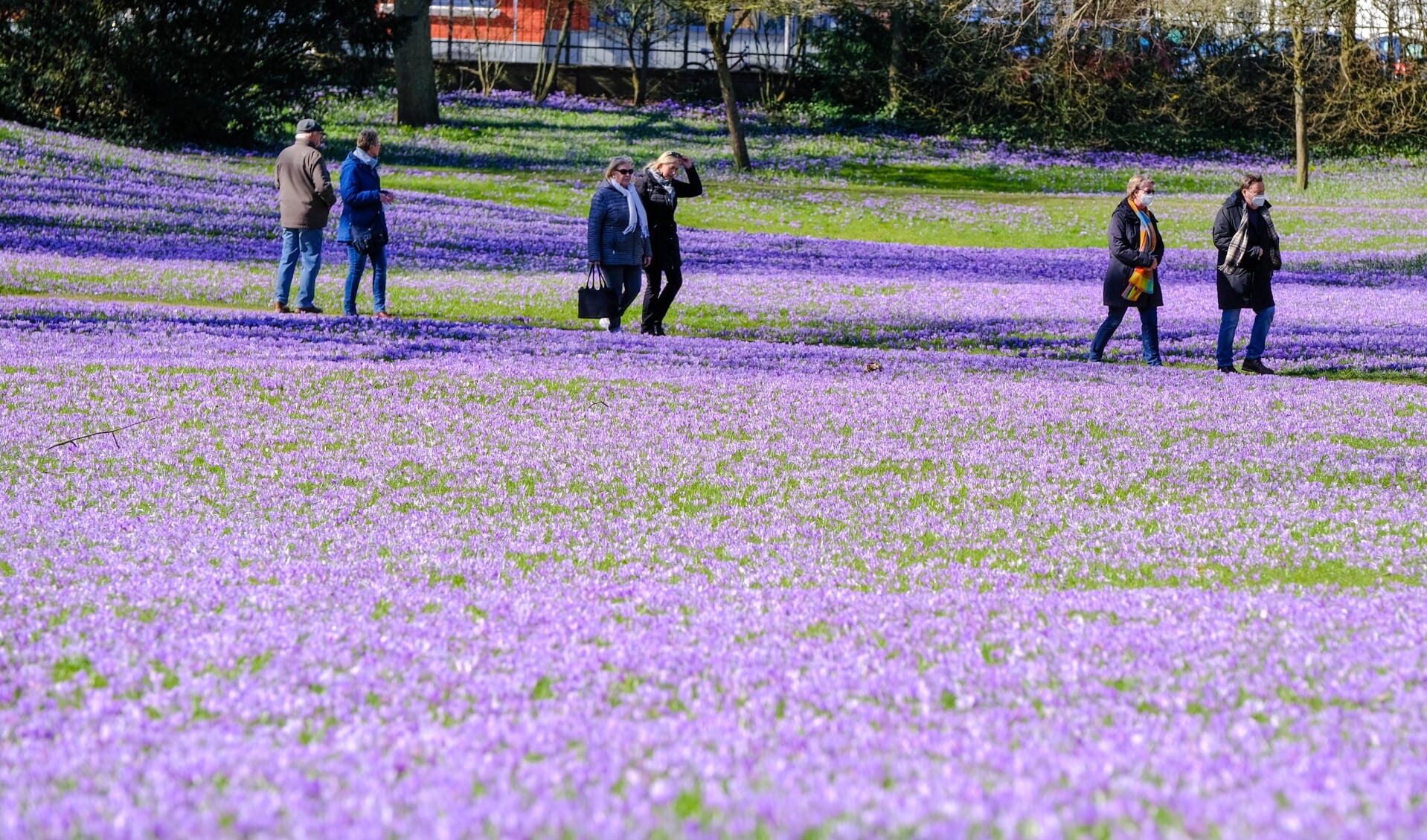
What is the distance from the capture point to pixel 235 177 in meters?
34.7

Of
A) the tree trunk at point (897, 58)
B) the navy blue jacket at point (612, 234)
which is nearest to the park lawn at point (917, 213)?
A: the tree trunk at point (897, 58)

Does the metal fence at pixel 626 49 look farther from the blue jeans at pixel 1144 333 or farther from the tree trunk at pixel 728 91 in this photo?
the blue jeans at pixel 1144 333

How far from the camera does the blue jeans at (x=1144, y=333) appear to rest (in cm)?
1816

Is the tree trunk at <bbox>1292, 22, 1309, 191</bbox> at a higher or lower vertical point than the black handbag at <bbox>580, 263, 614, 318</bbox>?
higher

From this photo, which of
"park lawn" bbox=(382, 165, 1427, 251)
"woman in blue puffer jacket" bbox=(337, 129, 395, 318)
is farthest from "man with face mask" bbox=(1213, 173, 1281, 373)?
"park lawn" bbox=(382, 165, 1427, 251)

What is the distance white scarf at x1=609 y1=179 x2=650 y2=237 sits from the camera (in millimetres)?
17453

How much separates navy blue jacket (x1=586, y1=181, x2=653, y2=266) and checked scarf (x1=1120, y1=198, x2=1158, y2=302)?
225 inches

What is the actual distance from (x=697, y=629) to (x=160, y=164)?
31.0 m

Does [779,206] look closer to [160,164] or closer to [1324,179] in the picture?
[160,164]

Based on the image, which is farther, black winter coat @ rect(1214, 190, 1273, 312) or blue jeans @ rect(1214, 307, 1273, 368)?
blue jeans @ rect(1214, 307, 1273, 368)

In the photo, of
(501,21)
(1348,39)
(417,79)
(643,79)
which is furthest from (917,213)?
(501,21)

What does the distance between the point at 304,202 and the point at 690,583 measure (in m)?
11.5

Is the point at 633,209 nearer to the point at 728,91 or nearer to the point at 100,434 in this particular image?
the point at 100,434

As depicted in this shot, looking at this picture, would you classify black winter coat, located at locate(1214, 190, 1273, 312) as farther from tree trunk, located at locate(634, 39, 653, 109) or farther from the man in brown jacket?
tree trunk, located at locate(634, 39, 653, 109)
